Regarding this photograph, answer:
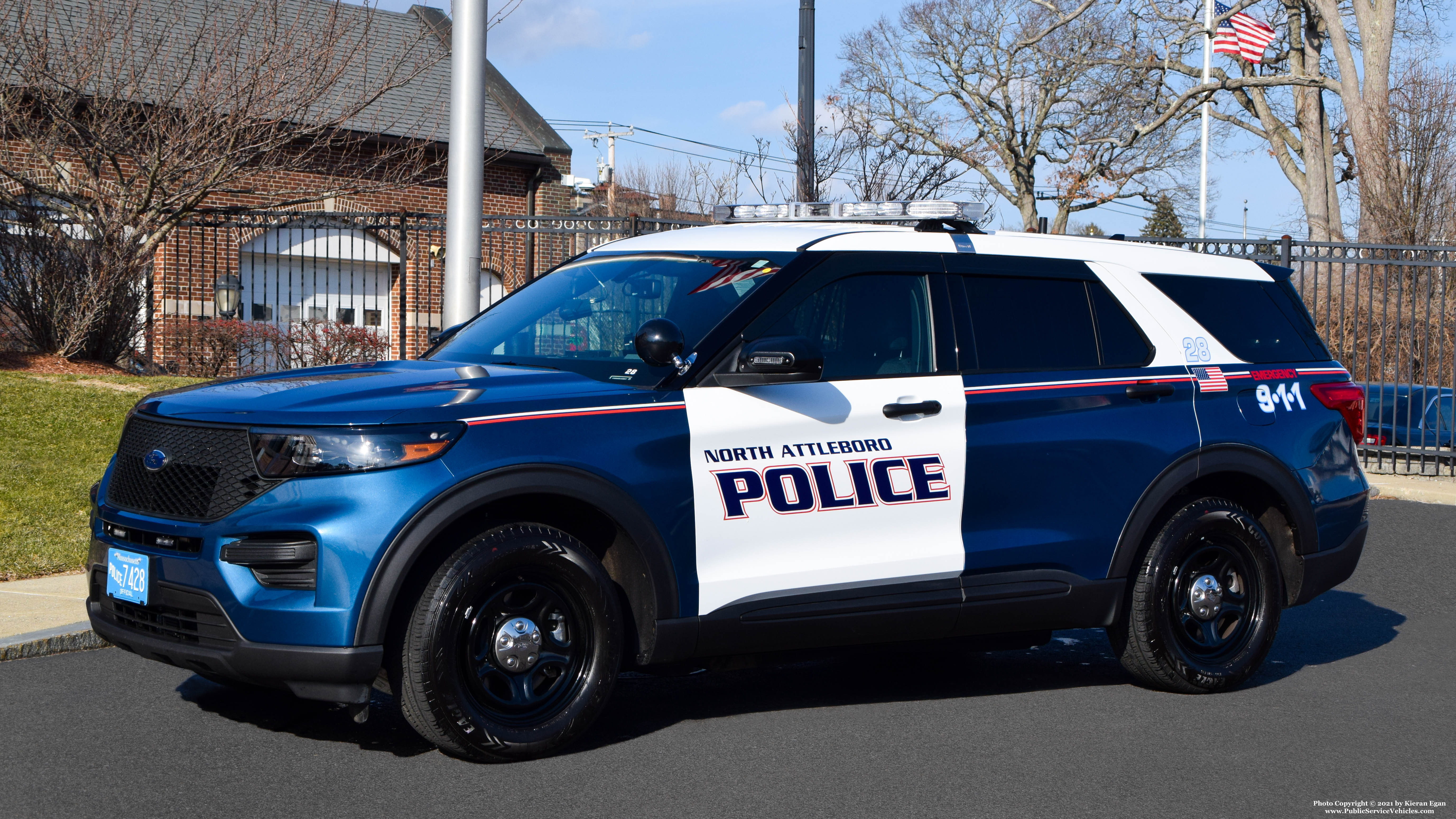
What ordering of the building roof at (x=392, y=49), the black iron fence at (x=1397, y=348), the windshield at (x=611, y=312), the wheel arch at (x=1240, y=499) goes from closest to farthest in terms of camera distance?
the windshield at (x=611, y=312) → the wheel arch at (x=1240, y=499) → the black iron fence at (x=1397, y=348) → the building roof at (x=392, y=49)

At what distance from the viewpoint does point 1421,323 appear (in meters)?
19.9

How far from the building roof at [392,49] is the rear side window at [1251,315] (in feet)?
39.2

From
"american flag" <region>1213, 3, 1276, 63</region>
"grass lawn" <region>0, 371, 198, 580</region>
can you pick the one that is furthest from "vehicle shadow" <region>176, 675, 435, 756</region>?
"american flag" <region>1213, 3, 1276, 63</region>

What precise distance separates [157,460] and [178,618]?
56 centimetres

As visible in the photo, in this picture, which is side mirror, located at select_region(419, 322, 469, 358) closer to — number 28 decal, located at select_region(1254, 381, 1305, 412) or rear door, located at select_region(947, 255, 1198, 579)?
rear door, located at select_region(947, 255, 1198, 579)

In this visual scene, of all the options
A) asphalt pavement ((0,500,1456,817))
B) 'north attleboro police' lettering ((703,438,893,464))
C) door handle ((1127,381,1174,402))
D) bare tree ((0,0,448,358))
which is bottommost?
asphalt pavement ((0,500,1456,817))

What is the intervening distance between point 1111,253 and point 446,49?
13264mm

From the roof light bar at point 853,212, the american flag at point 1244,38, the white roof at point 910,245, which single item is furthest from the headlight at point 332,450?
the american flag at point 1244,38

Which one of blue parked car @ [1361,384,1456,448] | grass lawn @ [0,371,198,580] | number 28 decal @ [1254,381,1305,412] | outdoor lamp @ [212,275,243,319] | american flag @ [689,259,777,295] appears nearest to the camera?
american flag @ [689,259,777,295]

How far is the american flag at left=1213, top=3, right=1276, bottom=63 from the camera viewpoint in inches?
1042

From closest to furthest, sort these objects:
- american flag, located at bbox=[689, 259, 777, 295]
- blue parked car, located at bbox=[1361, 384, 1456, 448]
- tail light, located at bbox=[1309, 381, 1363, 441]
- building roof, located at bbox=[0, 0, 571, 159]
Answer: american flag, located at bbox=[689, 259, 777, 295] → tail light, located at bbox=[1309, 381, 1363, 441] → blue parked car, located at bbox=[1361, 384, 1456, 448] → building roof, located at bbox=[0, 0, 571, 159]

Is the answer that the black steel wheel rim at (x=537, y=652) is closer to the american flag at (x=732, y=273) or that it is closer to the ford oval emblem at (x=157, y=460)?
the ford oval emblem at (x=157, y=460)

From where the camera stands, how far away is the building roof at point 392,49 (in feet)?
56.5

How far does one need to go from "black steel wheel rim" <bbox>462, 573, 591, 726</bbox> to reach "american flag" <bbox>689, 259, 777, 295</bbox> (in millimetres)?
1379
